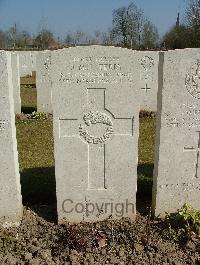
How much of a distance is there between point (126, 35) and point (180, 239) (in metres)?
36.4

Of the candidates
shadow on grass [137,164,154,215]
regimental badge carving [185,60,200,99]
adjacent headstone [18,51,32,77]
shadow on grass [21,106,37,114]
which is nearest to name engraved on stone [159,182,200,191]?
shadow on grass [137,164,154,215]

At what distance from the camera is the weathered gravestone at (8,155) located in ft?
11.8

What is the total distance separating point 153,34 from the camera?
125 ft

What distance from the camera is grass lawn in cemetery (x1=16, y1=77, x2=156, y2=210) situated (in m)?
4.86

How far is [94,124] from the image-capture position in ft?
12.4

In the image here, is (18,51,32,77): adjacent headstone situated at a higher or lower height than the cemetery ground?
higher

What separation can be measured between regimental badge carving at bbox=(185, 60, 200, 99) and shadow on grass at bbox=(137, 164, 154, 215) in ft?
5.19

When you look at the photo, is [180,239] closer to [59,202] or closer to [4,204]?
[59,202]

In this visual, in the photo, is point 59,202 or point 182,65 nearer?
point 182,65

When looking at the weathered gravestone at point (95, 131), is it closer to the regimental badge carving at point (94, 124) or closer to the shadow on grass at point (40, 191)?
the regimental badge carving at point (94, 124)

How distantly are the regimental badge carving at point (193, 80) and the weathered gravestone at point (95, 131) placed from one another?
0.57m

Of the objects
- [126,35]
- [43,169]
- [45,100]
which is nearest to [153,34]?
[126,35]

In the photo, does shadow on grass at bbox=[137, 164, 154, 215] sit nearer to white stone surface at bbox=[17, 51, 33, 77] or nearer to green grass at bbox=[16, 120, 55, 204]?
green grass at bbox=[16, 120, 55, 204]

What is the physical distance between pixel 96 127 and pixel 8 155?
1021 mm
